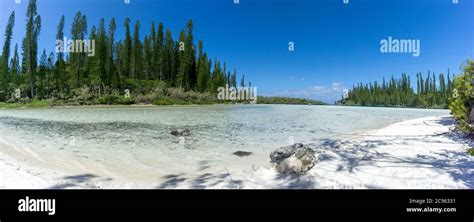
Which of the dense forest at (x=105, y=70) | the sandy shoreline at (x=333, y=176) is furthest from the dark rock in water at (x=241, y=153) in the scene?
the dense forest at (x=105, y=70)

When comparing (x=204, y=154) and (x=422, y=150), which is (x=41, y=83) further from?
(x=422, y=150)

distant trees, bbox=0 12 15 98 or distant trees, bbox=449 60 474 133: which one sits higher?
distant trees, bbox=0 12 15 98

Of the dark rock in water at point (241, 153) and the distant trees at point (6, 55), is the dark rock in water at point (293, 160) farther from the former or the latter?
the distant trees at point (6, 55)

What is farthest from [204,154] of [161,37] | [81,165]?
[161,37]

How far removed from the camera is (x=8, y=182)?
3.25m

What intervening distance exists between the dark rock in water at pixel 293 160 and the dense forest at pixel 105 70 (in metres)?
27.2

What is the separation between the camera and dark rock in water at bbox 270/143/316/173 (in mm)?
3807

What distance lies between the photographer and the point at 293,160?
12.7ft

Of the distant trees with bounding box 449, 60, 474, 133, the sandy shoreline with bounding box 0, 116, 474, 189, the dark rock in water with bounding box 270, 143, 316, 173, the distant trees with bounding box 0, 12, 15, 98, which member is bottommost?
the sandy shoreline with bounding box 0, 116, 474, 189

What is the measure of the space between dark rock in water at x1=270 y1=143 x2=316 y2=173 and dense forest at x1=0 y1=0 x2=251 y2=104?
27.2 m

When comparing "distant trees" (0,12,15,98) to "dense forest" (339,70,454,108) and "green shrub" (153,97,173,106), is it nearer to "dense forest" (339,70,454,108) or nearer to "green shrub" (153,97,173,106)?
"green shrub" (153,97,173,106)

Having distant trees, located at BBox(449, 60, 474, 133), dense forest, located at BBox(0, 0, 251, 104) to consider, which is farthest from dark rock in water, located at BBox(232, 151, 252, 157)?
dense forest, located at BBox(0, 0, 251, 104)
